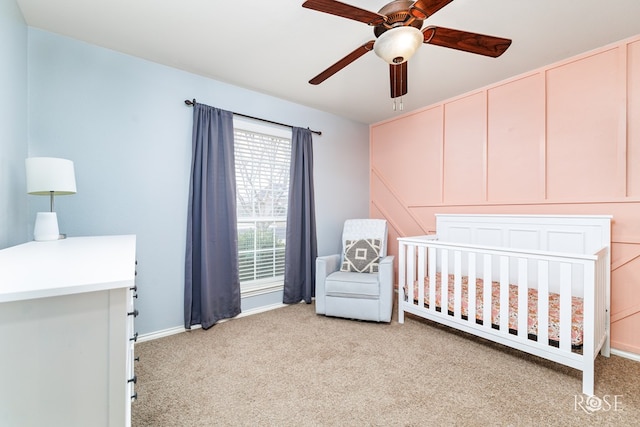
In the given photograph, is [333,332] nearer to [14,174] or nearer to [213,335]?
[213,335]

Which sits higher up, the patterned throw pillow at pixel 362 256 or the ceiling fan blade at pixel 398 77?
the ceiling fan blade at pixel 398 77

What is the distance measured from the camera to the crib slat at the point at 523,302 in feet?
6.06

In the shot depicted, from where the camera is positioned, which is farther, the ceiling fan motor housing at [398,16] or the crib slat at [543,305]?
the crib slat at [543,305]

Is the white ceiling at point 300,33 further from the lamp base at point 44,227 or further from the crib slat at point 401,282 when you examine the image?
the crib slat at point 401,282

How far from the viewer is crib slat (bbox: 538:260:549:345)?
1.75 meters

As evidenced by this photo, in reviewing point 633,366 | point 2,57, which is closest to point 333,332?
point 633,366

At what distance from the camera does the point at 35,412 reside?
709 mm

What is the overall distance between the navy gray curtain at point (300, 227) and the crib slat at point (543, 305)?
210 centimetres

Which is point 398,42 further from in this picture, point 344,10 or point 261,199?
point 261,199

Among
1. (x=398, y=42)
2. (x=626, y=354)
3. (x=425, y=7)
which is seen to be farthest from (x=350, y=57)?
(x=626, y=354)

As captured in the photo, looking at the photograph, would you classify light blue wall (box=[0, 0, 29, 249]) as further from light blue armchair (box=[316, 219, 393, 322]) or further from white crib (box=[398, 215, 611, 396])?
white crib (box=[398, 215, 611, 396])

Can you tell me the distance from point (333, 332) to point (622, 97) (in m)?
2.92

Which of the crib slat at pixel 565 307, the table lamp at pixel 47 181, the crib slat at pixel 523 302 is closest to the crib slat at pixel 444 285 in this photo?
the crib slat at pixel 523 302

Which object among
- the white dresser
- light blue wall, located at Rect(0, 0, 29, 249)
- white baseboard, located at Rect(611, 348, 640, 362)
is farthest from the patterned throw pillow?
light blue wall, located at Rect(0, 0, 29, 249)
